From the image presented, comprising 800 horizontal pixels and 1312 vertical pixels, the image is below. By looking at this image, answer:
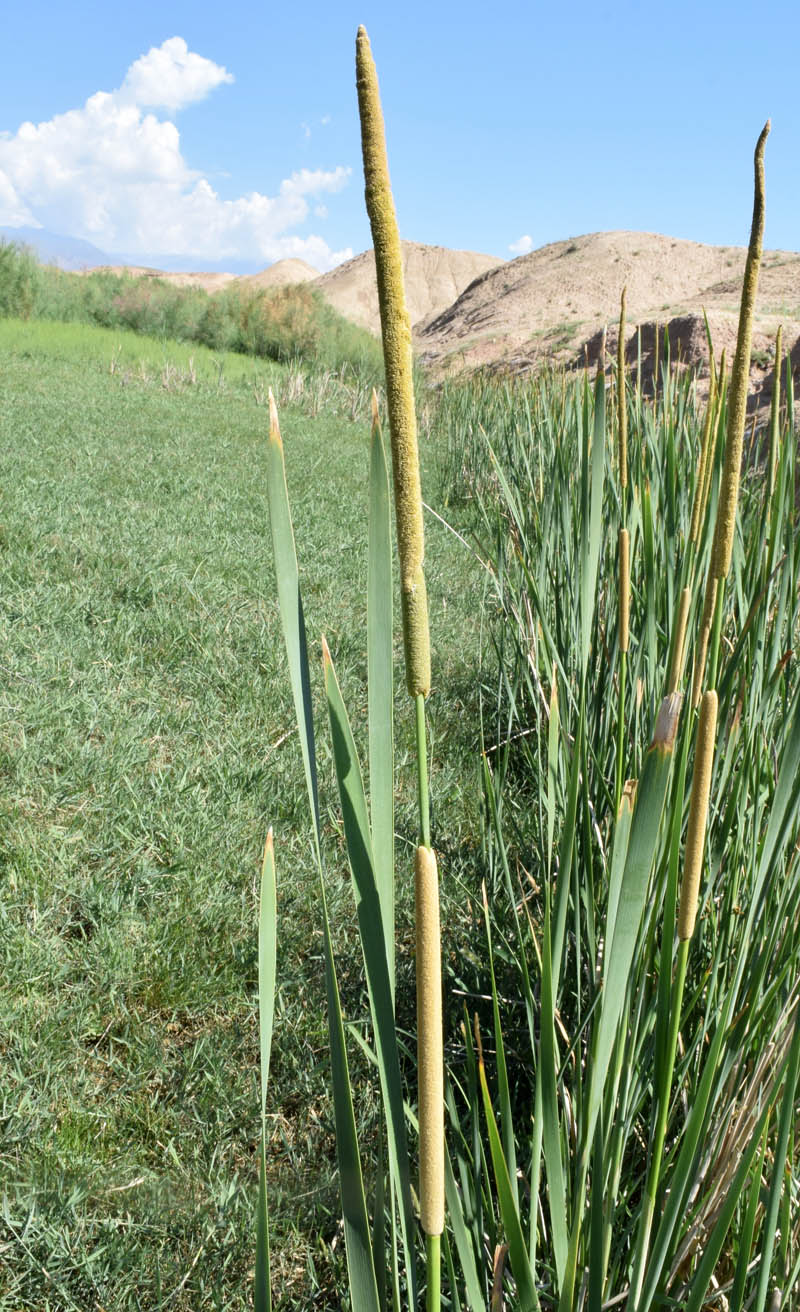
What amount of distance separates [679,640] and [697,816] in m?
0.14

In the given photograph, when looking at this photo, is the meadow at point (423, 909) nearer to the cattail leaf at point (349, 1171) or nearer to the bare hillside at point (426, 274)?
the cattail leaf at point (349, 1171)

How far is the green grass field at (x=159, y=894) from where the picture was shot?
129 centimetres

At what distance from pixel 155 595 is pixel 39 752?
58.1 inches

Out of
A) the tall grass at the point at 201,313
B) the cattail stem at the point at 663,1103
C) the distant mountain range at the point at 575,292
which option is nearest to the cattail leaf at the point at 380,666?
the cattail stem at the point at 663,1103

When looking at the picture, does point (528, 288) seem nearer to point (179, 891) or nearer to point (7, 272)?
point (7, 272)

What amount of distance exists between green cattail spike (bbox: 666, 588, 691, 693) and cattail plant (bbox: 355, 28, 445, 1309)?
0.93 feet

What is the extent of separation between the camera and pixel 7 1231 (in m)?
1.29

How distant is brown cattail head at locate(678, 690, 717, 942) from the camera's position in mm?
498

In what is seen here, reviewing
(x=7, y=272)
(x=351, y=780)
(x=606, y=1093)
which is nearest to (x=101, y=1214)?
(x=606, y=1093)

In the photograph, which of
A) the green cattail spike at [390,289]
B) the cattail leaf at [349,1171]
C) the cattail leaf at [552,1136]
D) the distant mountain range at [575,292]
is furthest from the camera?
the distant mountain range at [575,292]

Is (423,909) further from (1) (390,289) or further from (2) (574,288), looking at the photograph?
(2) (574,288)

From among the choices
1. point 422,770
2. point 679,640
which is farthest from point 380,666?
point 679,640

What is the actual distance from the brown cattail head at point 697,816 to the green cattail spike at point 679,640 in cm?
6

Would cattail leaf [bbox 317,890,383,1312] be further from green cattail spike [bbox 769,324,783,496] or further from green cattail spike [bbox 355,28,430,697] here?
green cattail spike [bbox 769,324,783,496]
